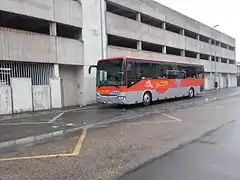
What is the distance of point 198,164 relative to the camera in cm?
572

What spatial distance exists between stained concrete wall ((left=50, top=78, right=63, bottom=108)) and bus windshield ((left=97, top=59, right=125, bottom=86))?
320cm

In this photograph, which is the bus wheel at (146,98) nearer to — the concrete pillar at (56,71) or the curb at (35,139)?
the concrete pillar at (56,71)

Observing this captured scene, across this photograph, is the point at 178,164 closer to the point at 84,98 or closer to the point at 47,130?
the point at 47,130

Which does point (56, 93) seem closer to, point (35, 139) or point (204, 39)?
point (35, 139)

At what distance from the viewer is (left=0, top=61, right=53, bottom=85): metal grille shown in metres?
16.6

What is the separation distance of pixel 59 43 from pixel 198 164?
52.0 ft

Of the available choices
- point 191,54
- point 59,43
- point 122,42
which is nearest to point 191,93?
point 122,42

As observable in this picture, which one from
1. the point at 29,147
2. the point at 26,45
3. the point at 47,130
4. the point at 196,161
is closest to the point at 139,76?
the point at 26,45

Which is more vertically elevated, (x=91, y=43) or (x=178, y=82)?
(x=91, y=43)

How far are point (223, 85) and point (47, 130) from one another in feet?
160

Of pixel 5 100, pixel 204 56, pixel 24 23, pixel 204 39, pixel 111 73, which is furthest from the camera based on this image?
pixel 204 39

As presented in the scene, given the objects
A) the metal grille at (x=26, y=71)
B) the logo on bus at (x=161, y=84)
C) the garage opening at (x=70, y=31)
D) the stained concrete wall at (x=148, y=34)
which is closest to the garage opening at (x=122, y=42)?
the stained concrete wall at (x=148, y=34)

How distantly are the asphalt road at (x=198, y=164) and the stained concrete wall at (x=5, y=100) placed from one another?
12.2 m

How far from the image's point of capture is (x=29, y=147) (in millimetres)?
7773
